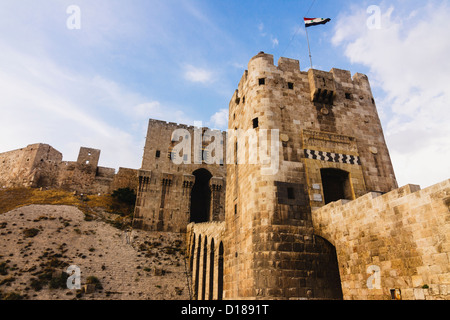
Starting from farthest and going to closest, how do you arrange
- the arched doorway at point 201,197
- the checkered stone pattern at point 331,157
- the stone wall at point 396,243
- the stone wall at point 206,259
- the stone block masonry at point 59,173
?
Answer: the stone block masonry at point 59,173, the arched doorway at point 201,197, the stone wall at point 206,259, the checkered stone pattern at point 331,157, the stone wall at point 396,243

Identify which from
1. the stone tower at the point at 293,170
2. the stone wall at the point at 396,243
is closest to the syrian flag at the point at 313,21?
the stone tower at the point at 293,170

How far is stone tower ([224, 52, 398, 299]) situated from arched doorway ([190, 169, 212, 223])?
15.9m

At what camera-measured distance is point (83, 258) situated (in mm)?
20906

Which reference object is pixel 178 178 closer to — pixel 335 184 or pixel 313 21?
pixel 335 184

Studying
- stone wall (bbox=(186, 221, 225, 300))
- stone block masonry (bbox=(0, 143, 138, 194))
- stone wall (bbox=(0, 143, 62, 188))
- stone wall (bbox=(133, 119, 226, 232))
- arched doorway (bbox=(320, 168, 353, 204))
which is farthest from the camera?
stone block masonry (bbox=(0, 143, 138, 194))

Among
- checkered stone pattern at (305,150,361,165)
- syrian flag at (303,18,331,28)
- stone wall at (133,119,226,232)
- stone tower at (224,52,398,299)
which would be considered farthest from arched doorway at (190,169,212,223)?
syrian flag at (303,18,331,28)

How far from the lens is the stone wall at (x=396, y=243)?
21.7 feet

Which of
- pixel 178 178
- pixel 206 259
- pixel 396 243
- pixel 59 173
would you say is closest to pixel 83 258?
pixel 206 259

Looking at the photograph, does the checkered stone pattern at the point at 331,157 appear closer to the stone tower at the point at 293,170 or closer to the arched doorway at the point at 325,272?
the stone tower at the point at 293,170

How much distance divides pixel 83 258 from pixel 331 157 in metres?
19.3

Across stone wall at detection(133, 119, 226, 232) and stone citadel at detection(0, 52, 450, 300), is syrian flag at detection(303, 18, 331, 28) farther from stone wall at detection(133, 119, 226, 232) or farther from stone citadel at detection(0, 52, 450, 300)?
stone wall at detection(133, 119, 226, 232)

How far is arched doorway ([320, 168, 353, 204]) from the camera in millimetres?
13094

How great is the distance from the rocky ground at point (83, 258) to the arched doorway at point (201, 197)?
5.78 m
